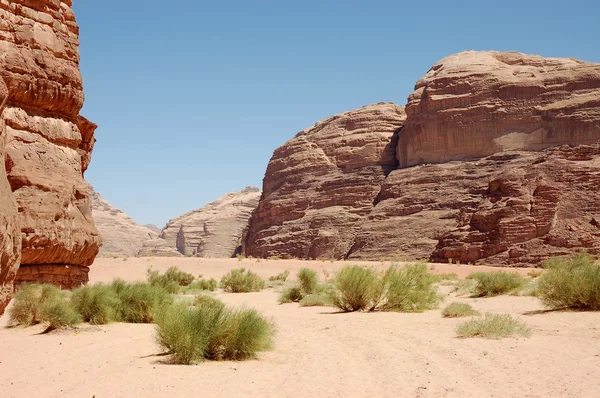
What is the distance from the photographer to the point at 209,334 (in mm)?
8438

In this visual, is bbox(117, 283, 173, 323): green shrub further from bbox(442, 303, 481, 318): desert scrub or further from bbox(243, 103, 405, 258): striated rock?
bbox(243, 103, 405, 258): striated rock

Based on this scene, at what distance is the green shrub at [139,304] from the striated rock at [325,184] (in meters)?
49.7

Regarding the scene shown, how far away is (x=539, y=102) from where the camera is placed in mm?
61938

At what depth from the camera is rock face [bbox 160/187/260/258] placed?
368ft

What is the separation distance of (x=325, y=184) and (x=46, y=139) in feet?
198

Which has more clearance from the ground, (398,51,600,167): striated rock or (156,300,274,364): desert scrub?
(398,51,600,167): striated rock

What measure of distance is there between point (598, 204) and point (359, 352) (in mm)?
43737

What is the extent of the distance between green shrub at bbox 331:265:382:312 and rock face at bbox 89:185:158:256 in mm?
100726

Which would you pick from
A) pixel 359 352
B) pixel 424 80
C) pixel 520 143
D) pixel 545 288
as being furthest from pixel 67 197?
pixel 424 80

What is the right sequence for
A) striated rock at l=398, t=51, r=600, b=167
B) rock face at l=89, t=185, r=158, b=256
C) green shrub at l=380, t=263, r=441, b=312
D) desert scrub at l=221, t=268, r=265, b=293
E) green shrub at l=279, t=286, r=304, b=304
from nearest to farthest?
green shrub at l=380, t=263, r=441, b=312, green shrub at l=279, t=286, r=304, b=304, desert scrub at l=221, t=268, r=265, b=293, striated rock at l=398, t=51, r=600, b=167, rock face at l=89, t=185, r=158, b=256

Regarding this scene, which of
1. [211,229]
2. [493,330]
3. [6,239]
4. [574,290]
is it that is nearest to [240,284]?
[574,290]

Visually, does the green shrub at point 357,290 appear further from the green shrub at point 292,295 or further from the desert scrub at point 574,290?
the green shrub at point 292,295

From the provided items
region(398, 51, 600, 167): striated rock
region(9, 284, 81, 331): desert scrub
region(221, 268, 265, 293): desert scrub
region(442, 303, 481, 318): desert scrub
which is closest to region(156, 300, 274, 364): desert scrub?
region(9, 284, 81, 331): desert scrub

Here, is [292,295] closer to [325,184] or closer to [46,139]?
[46,139]
